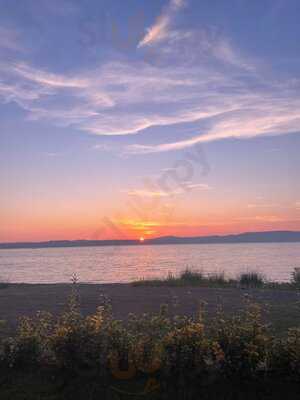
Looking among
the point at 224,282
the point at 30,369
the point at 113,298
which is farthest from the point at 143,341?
the point at 224,282

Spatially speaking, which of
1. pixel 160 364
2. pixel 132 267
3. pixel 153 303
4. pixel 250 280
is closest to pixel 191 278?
pixel 250 280

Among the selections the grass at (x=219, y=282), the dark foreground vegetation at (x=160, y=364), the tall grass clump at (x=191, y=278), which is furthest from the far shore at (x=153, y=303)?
the tall grass clump at (x=191, y=278)

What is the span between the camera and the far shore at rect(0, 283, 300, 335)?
12078 millimetres

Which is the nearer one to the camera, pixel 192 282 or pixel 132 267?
pixel 192 282

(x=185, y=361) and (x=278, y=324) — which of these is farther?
(x=278, y=324)

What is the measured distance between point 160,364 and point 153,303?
9.29 meters

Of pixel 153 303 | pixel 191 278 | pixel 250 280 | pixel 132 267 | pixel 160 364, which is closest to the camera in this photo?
pixel 160 364

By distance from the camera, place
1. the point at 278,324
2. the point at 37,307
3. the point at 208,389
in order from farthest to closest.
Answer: the point at 37,307
the point at 278,324
the point at 208,389

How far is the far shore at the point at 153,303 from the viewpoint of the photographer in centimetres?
1208

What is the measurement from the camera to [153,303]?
15.3 meters

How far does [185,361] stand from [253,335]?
824mm

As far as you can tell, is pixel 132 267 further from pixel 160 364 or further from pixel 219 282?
pixel 160 364

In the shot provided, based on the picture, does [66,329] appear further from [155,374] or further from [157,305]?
[157,305]

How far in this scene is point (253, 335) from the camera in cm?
605
